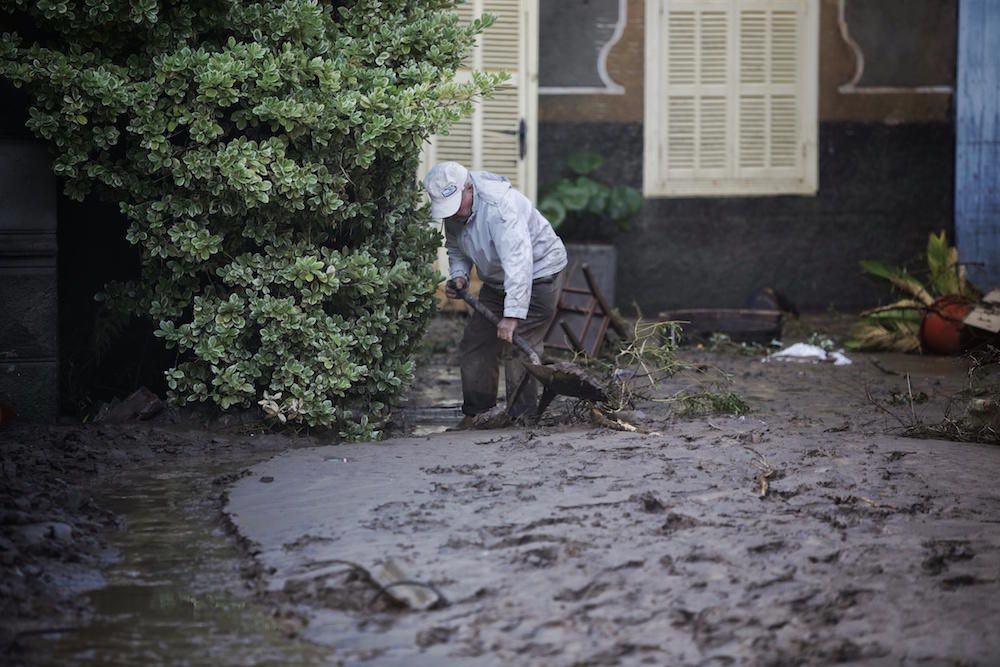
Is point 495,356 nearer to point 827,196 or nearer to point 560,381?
point 560,381

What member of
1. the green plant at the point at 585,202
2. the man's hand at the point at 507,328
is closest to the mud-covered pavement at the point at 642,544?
the man's hand at the point at 507,328

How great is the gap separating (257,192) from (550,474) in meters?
2.12

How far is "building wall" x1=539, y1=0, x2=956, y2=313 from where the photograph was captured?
12.3m

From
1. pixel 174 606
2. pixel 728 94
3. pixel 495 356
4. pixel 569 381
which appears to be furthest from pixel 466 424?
pixel 728 94

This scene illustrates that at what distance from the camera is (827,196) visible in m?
12.6

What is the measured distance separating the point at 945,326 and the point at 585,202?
3418 mm

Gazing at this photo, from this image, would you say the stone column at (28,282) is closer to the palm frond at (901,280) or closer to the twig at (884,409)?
the twig at (884,409)

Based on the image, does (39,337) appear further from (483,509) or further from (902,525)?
(902,525)

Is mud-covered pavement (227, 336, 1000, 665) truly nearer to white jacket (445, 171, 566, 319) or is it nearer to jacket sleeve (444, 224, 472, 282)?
white jacket (445, 171, 566, 319)

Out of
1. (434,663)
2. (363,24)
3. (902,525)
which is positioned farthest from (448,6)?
(434,663)

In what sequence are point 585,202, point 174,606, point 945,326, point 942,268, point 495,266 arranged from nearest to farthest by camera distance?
point 174,606, point 495,266, point 945,326, point 942,268, point 585,202

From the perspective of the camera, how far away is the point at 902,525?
4566 mm

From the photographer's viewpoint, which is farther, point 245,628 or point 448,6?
point 448,6

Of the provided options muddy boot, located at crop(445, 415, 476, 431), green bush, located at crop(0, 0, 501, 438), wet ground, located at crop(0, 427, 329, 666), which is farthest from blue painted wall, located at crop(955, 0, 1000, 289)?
wet ground, located at crop(0, 427, 329, 666)
